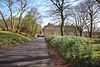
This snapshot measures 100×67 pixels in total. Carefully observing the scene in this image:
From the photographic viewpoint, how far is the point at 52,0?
36.3ft

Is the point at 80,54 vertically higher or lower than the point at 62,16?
lower

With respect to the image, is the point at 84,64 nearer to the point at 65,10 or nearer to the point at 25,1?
the point at 65,10

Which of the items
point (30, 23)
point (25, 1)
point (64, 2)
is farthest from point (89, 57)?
point (30, 23)

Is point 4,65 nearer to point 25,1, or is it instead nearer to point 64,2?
point 64,2

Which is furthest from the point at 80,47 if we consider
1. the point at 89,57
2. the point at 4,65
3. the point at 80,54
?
the point at 4,65

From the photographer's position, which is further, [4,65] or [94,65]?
[4,65]

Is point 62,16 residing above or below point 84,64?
above

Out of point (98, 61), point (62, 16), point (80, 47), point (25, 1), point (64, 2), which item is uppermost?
point (25, 1)

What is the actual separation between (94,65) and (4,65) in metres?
3.93

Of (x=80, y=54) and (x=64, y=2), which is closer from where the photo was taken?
(x=80, y=54)

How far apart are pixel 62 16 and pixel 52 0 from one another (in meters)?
2.61

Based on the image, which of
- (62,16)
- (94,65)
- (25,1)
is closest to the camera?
(94,65)

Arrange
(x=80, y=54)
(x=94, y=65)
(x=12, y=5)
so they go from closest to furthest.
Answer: (x=94, y=65) → (x=80, y=54) → (x=12, y=5)

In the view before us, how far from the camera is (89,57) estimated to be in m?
3.13
